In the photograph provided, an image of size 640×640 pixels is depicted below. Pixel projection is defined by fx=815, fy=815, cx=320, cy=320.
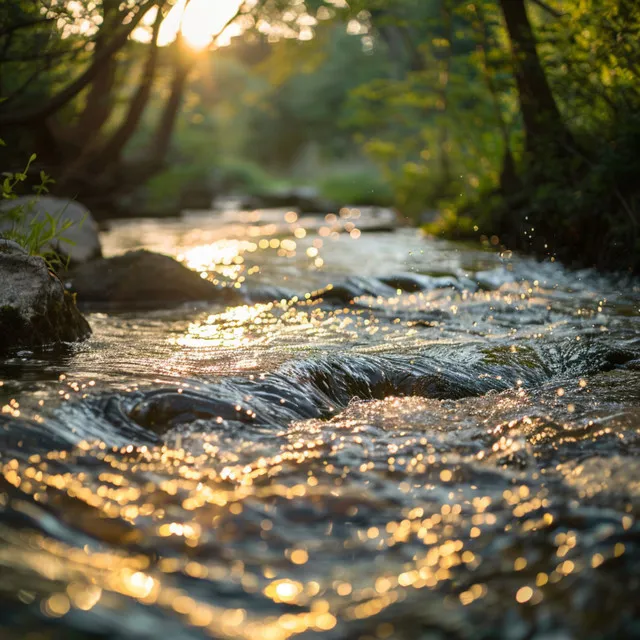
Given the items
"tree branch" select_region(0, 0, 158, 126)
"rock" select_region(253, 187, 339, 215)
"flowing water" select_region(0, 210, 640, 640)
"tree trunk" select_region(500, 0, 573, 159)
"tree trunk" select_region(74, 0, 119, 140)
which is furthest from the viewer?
"rock" select_region(253, 187, 339, 215)

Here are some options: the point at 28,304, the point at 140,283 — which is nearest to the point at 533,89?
the point at 140,283

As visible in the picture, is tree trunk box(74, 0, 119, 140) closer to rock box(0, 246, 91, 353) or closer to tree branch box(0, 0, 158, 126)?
tree branch box(0, 0, 158, 126)

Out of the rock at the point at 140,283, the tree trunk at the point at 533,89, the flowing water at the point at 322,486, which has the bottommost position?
the flowing water at the point at 322,486

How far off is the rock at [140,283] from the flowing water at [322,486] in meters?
2.01

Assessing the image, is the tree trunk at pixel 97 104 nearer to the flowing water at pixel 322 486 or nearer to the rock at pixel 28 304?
the rock at pixel 28 304

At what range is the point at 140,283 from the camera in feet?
23.9

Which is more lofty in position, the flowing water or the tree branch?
the tree branch

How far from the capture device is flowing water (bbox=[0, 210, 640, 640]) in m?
2.03

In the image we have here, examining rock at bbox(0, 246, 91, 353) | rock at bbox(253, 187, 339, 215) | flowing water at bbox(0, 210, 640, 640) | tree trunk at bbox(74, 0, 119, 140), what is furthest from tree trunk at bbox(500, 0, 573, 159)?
rock at bbox(253, 187, 339, 215)

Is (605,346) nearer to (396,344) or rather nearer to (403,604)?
(396,344)

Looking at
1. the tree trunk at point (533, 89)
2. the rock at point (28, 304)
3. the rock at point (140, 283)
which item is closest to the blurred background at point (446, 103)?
the tree trunk at point (533, 89)

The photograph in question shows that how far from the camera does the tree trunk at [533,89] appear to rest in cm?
951

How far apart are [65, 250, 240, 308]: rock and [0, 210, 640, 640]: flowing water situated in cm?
201

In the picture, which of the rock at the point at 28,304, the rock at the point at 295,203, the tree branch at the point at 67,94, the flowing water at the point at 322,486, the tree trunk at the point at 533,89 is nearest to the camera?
the flowing water at the point at 322,486
